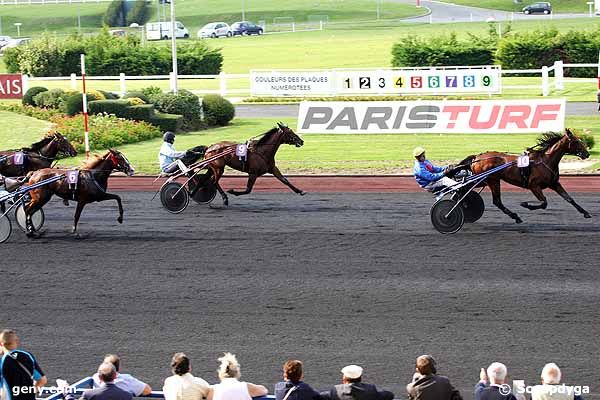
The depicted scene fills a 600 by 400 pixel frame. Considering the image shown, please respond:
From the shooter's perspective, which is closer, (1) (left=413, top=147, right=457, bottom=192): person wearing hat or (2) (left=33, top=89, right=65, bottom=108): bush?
(1) (left=413, top=147, right=457, bottom=192): person wearing hat

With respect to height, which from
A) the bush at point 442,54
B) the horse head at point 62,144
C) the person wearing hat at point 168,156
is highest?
the bush at point 442,54

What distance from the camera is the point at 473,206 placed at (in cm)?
1520

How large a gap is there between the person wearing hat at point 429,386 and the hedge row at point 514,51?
36087mm

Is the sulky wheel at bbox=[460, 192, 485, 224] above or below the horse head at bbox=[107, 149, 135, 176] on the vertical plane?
below

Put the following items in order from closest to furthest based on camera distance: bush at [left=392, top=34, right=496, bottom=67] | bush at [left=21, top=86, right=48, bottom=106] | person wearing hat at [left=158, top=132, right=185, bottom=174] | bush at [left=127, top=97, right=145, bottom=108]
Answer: person wearing hat at [left=158, top=132, right=185, bottom=174] → bush at [left=127, top=97, right=145, bottom=108] → bush at [left=21, top=86, right=48, bottom=106] → bush at [left=392, top=34, right=496, bottom=67]

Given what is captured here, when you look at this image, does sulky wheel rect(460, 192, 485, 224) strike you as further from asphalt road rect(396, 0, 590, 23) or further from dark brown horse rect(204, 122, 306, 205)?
asphalt road rect(396, 0, 590, 23)

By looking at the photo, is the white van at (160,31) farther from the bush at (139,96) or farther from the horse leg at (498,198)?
the horse leg at (498,198)

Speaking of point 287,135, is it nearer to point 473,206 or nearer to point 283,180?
point 283,180

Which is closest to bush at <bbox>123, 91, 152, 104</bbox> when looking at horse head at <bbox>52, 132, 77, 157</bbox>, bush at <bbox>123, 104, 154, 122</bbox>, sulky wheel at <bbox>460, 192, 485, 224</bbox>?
bush at <bbox>123, 104, 154, 122</bbox>

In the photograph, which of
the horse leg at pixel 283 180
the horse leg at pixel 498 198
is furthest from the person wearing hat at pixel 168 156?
the horse leg at pixel 498 198

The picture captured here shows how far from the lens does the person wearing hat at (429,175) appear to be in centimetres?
1462

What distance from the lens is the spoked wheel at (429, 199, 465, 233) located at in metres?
14.6

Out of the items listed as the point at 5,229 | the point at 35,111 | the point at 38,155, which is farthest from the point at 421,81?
the point at 5,229

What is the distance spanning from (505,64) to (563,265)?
31025 millimetres
